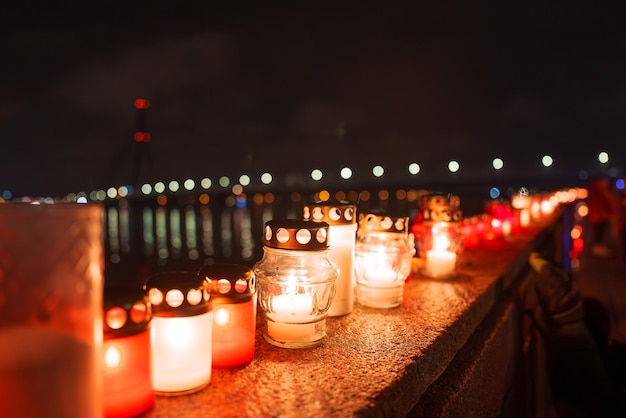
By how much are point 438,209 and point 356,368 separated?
7.22 ft

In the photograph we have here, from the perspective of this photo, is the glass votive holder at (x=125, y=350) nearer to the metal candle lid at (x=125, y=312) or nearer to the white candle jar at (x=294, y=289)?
the metal candle lid at (x=125, y=312)

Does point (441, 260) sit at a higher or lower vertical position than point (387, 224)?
lower

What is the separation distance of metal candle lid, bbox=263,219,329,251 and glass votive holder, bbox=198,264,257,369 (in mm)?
234

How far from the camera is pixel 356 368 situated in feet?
6.31

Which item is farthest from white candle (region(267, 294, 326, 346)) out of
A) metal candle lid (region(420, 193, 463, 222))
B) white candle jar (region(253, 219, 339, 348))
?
metal candle lid (region(420, 193, 463, 222))

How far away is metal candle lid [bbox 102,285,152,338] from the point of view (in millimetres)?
1388

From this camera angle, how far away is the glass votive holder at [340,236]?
249 centimetres

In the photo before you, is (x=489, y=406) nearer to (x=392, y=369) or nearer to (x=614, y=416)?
(x=614, y=416)

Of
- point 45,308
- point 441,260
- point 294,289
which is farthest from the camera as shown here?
point 441,260

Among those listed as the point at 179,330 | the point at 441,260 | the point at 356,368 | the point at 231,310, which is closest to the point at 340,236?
the point at 356,368

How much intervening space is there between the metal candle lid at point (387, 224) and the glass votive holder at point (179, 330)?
140cm

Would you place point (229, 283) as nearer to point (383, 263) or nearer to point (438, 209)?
point (383, 263)

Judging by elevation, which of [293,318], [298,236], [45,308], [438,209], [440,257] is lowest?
[293,318]

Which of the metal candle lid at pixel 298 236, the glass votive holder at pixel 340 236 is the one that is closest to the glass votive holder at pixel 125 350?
the metal candle lid at pixel 298 236
